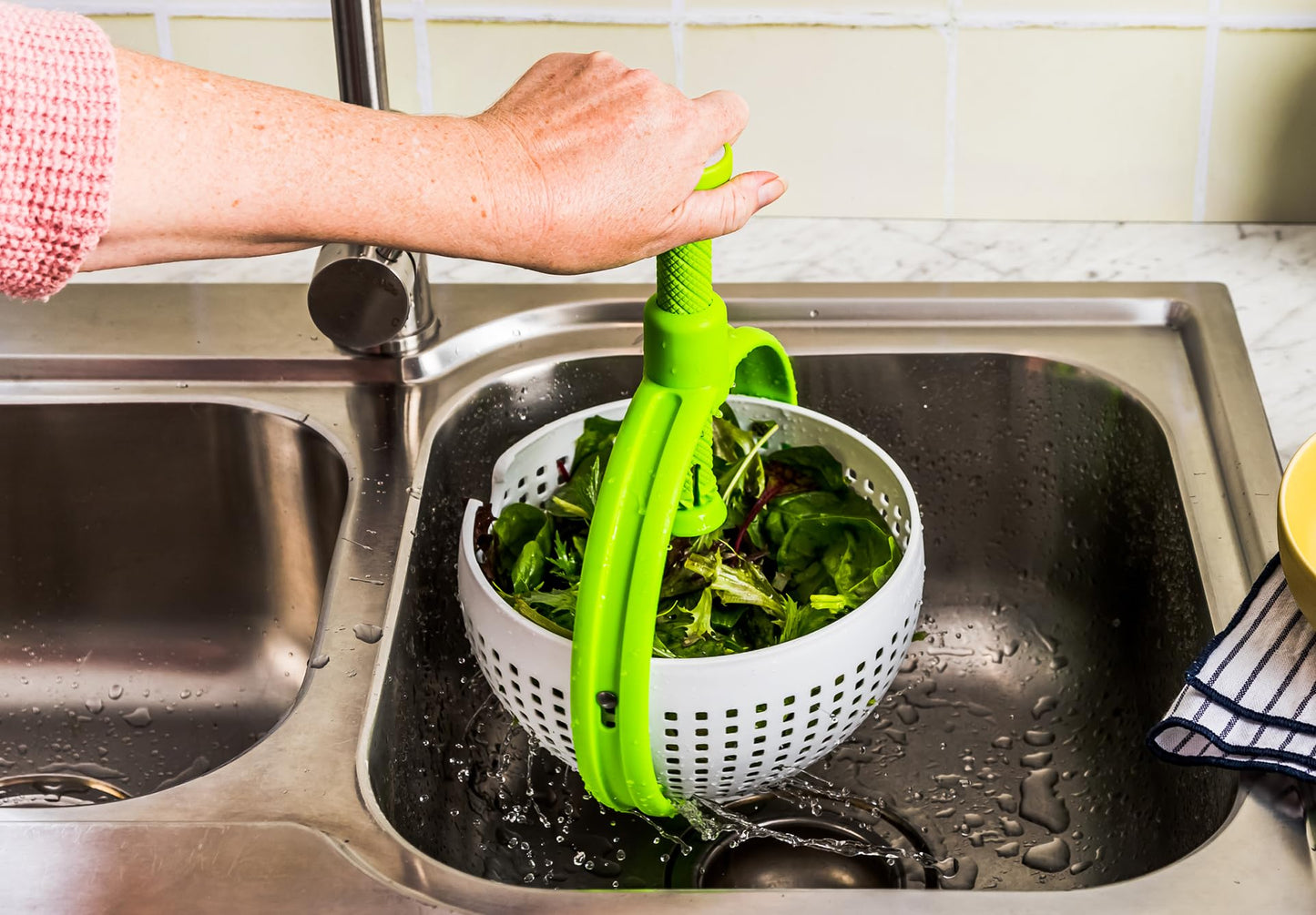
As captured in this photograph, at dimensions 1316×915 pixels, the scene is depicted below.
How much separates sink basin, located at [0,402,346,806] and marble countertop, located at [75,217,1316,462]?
205mm

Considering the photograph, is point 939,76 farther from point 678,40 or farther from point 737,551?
point 737,551

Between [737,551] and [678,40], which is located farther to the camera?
[678,40]

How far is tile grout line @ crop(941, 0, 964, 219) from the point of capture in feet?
3.39

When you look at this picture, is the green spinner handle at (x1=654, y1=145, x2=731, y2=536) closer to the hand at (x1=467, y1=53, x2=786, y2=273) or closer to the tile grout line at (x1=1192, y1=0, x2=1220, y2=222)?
the hand at (x1=467, y1=53, x2=786, y2=273)

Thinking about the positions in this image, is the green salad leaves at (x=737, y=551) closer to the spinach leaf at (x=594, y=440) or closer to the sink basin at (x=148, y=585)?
the spinach leaf at (x=594, y=440)

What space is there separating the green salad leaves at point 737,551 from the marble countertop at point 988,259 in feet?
0.92

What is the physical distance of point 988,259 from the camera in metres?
1.04

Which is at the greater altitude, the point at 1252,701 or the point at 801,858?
the point at 1252,701

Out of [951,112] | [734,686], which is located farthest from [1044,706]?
[951,112]

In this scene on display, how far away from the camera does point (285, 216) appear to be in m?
0.58

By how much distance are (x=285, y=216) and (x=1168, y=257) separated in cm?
73

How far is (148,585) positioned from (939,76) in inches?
28.1

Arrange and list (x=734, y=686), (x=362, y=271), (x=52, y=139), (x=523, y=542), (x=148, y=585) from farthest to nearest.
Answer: (x=148, y=585), (x=362, y=271), (x=523, y=542), (x=734, y=686), (x=52, y=139)

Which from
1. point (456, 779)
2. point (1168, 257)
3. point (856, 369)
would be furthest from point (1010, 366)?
point (456, 779)
